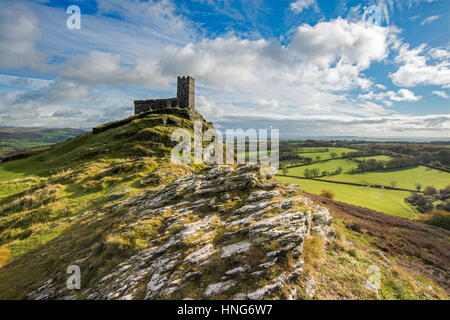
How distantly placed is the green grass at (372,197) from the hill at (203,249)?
156 feet

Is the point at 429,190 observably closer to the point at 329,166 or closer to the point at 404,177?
the point at 404,177

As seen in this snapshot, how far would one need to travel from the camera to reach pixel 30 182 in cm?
3030

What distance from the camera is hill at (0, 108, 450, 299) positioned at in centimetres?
687

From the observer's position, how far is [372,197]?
74.2 m

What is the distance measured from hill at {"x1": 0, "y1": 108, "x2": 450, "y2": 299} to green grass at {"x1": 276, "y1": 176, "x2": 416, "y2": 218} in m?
47.5

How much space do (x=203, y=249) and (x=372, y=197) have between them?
89232 mm

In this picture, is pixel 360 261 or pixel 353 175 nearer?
pixel 360 261

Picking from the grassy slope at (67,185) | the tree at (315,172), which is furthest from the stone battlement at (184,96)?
the tree at (315,172)

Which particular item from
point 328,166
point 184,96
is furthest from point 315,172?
point 184,96

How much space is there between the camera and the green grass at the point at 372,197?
2429 inches

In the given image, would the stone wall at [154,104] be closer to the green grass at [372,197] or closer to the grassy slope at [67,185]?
the grassy slope at [67,185]
